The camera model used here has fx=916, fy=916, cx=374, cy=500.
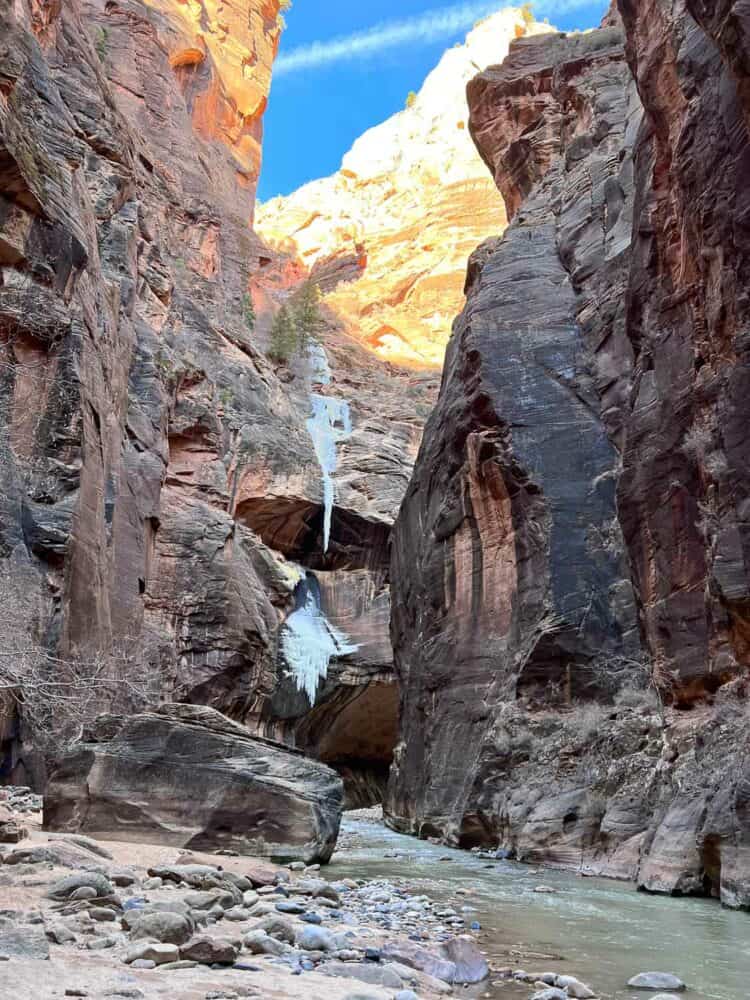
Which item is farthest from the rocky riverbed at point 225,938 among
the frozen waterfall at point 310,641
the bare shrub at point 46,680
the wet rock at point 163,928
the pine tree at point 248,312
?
the pine tree at point 248,312

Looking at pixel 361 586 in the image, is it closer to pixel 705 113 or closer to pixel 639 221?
pixel 639 221

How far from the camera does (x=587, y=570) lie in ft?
62.7

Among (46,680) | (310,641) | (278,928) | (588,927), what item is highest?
(310,641)

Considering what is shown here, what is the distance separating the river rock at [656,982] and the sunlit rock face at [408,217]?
54821mm

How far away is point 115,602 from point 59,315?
28.6 ft

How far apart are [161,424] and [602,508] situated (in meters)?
15.9

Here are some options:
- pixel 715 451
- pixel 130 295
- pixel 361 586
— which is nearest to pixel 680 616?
pixel 715 451

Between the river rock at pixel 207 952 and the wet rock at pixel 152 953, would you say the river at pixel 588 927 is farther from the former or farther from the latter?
the wet rock at pixel 152 953

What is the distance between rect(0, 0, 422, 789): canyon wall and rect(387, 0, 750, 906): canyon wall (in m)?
7.28

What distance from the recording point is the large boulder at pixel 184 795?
11086mm

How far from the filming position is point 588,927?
795 cm

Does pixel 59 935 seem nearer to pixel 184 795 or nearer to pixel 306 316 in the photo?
pixel 184 795

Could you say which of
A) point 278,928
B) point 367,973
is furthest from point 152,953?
point 278,928

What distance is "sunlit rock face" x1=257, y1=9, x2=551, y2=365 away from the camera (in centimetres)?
6600
